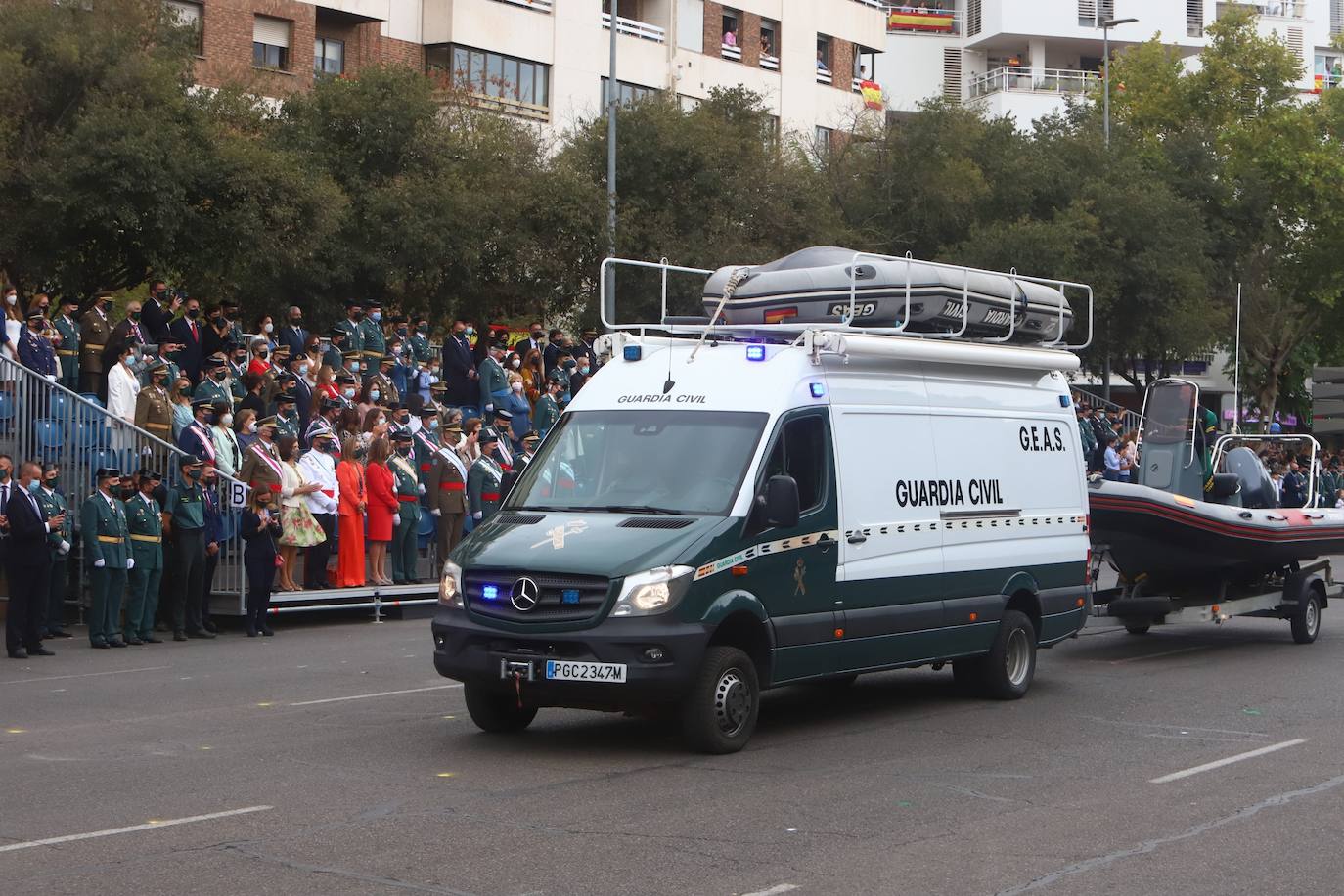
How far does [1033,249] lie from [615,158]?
11.7 m

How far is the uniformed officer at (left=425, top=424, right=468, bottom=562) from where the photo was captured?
22.6 m

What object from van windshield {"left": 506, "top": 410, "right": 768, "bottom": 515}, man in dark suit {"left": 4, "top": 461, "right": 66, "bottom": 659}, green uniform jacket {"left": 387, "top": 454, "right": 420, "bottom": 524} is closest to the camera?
van windshield {"left": 506, "top": 410, "right": 768, "bottom": 515}

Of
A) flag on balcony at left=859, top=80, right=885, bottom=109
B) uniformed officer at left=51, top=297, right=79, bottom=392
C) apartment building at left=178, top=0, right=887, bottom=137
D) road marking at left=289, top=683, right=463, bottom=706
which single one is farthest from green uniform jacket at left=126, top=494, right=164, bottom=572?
flag on balcony at left=859, top=80, right=885, bottom=109

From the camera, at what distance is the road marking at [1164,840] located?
25.1 ft

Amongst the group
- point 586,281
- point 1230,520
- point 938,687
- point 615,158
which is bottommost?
point 938,687

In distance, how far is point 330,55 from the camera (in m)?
41.0

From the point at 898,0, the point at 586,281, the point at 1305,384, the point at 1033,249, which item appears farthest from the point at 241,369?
the point at 898,0

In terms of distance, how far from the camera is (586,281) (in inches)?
1334

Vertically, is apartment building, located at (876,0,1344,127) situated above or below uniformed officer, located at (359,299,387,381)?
above

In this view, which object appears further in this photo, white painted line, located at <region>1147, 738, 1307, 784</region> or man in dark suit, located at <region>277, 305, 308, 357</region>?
man in dark suit, located at <region>277, 305, 308, 357</region>

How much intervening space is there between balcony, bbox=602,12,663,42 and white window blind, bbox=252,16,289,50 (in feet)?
34.0

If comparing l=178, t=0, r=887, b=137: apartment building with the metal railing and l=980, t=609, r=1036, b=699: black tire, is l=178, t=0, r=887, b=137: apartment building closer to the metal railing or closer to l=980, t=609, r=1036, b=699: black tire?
the metal railing

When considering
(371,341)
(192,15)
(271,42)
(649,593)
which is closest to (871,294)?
(649,593)

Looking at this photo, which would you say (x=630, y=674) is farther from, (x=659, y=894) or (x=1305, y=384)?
(x=1305, y=384)
